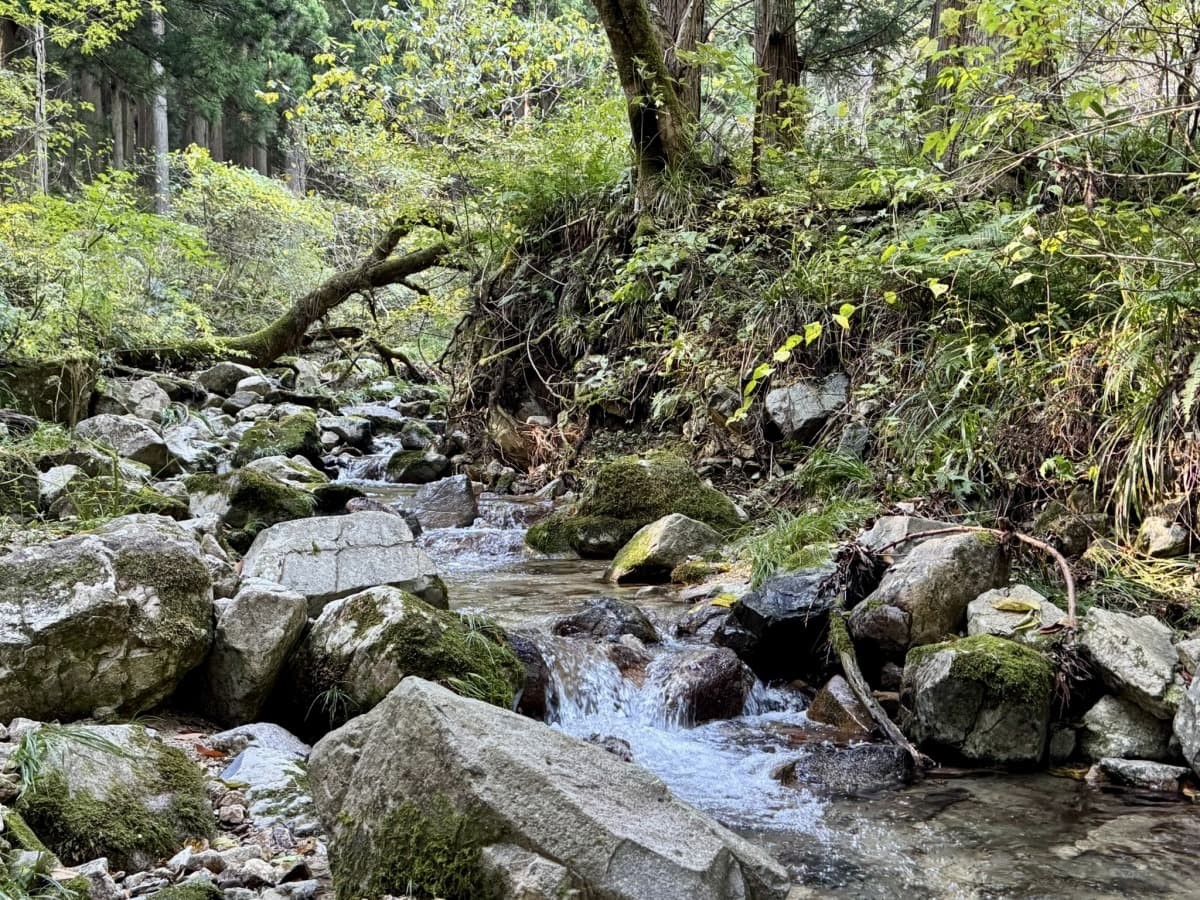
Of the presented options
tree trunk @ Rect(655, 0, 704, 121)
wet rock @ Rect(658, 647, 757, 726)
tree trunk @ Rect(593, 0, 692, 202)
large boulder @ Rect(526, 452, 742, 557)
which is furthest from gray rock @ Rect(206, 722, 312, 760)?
tree trunk @ Rect(655, 0, 704, 121)

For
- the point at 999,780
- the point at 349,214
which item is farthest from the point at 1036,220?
the point at 349,214

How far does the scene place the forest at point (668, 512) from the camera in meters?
2.18

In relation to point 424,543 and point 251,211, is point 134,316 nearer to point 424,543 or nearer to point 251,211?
point 424,543

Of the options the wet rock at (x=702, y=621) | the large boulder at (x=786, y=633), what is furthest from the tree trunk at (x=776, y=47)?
the large boulder at (x=786, y=633)

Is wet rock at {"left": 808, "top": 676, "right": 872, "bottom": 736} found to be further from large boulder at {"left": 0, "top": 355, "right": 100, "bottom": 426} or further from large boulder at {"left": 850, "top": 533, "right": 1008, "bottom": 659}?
large boulder at {"left": 0, "top": 355, "right": 100, "bottom": 426}

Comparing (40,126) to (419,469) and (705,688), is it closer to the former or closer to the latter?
(419,469)

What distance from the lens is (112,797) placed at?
2160 millimetres

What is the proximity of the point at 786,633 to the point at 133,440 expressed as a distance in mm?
5847

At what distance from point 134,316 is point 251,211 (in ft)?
32.0

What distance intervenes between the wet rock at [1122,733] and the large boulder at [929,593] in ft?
2.28

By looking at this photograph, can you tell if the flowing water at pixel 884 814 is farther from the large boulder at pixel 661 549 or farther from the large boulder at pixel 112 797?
the large boulder at pixel 112 797

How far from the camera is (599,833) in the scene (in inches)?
72.7

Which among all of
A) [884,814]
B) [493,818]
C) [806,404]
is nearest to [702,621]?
[884,814]

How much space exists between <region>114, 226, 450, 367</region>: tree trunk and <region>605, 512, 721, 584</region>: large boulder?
20.0 ft
